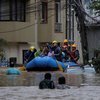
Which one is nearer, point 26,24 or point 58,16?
point 26,24

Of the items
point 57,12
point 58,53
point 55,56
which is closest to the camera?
point 58,53

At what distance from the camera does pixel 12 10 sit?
148 feet

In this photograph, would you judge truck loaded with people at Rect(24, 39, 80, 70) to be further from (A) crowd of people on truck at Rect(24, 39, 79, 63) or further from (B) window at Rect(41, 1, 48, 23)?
(B) window at Rect(41, 1, 48, 23)

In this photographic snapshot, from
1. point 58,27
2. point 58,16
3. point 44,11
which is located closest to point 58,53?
point 44,11

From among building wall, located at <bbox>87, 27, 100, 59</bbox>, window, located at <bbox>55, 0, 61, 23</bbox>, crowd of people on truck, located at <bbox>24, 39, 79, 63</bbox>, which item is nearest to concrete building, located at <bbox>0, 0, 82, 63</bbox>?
window, located at <bbox>55, 0, 61, 23</bbox>

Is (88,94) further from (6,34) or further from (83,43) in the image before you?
(6,34)

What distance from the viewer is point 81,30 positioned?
116 ft

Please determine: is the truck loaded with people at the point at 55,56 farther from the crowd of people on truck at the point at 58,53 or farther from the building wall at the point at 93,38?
the building wall at the point at 93,38

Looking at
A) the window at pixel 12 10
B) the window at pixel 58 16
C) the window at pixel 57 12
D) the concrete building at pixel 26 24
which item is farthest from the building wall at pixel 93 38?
the window at pixel 57 12

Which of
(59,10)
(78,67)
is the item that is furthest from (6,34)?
(78,67)

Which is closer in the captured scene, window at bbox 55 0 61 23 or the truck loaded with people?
the truck loaded with people

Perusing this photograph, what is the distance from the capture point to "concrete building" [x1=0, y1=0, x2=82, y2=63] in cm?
4433

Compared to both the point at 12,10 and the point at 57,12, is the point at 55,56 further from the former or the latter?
the point at 57,12

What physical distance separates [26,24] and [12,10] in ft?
5.87
